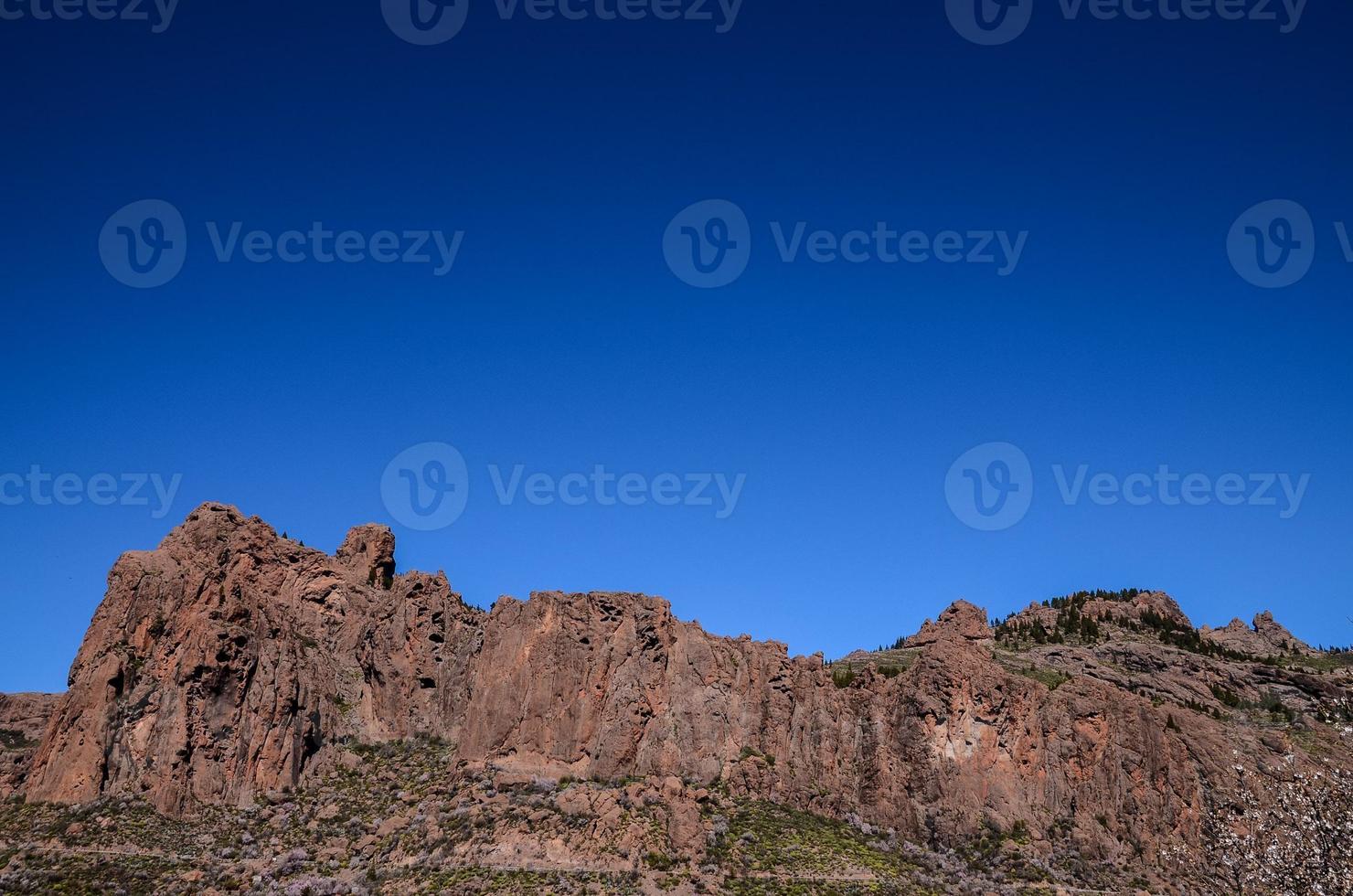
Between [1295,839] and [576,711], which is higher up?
[576,711]

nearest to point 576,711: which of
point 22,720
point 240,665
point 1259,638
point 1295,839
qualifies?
point 240,665

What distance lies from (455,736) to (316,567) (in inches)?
1014

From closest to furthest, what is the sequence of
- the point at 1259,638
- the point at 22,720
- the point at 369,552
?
the point at 369,552, the point at 22,720, the point at 1259,638

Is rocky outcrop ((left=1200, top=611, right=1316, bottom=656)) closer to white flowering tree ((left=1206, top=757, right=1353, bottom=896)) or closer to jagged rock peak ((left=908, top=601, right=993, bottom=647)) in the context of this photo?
jagged rock peak ((left=908, top=601, right=993, bottom=647))

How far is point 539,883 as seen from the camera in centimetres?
7875

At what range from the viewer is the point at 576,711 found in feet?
325

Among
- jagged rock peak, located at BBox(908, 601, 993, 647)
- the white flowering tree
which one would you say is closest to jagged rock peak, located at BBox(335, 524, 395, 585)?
jagged rock peak, located at BBox(908, 601, 993, 647)

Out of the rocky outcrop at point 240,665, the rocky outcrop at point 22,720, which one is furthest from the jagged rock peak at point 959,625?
the rocky outcrop at point 22,720

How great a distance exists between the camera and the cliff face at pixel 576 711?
3524 inches

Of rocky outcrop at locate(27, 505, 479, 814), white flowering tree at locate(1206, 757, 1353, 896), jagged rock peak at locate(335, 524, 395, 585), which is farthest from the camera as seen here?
jagged rock peak at locate(335, 524, 395, 585)

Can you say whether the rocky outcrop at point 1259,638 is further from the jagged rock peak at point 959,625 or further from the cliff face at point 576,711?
the cliff face at point 576,711

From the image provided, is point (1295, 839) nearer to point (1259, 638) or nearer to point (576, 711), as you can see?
point (576, 711)

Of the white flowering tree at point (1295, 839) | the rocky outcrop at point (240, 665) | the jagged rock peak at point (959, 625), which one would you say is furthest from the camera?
the jagged rock peak at point (959, 625)

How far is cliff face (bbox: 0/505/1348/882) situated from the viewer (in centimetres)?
8950
